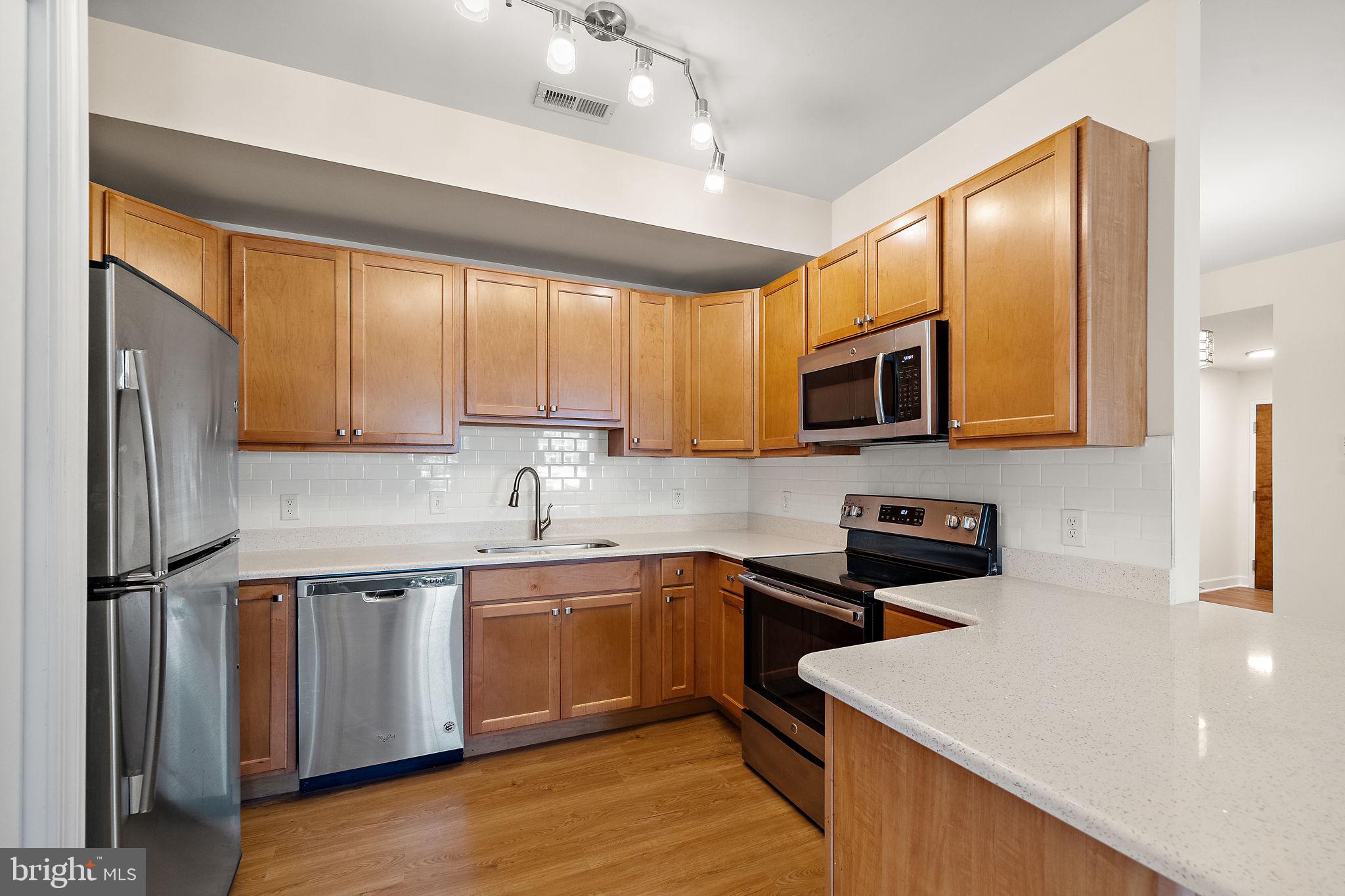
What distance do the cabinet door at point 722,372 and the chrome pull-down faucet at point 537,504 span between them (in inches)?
34.5

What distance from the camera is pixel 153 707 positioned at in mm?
1282

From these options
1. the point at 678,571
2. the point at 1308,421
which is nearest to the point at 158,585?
the point at 678,571

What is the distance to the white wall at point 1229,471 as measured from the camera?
6.29 m

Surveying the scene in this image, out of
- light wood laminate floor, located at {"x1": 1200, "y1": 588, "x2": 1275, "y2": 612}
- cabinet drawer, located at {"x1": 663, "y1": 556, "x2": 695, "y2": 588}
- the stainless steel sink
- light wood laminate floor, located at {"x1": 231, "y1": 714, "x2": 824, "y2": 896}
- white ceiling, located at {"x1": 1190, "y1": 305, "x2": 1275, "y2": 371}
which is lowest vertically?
light wood laminate floor, located at {"x1": 1200, "y1": 588, "x2": 1275, "y2": 612}

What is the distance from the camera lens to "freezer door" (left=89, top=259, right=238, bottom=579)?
45.6 inches

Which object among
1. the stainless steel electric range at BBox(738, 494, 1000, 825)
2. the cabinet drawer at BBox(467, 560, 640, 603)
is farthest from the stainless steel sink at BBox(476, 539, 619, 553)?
the stainless steel electric range at BBox(738, 494, 1000, 825)

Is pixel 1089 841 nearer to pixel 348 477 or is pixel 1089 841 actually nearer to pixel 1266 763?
pixel 1266 763

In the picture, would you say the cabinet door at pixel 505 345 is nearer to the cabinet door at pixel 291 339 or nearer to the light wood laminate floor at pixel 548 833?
the cabinet door at pixel 291 339

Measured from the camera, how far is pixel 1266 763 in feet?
2.64

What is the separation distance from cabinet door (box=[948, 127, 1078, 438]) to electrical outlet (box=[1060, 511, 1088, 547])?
0.41 m

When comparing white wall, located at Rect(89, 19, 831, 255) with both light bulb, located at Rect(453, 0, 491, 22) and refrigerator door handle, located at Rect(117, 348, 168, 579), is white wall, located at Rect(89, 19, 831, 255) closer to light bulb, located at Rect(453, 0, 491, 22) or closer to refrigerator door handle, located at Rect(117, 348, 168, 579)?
light bulb, located at Rect(453, 0, 491, 22)

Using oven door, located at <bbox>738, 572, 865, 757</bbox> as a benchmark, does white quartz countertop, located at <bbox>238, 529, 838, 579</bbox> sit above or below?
above

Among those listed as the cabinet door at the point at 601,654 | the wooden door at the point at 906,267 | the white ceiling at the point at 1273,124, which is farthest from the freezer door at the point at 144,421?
the white ceiling at the point at 1273,124

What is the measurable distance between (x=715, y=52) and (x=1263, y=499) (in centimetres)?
769
